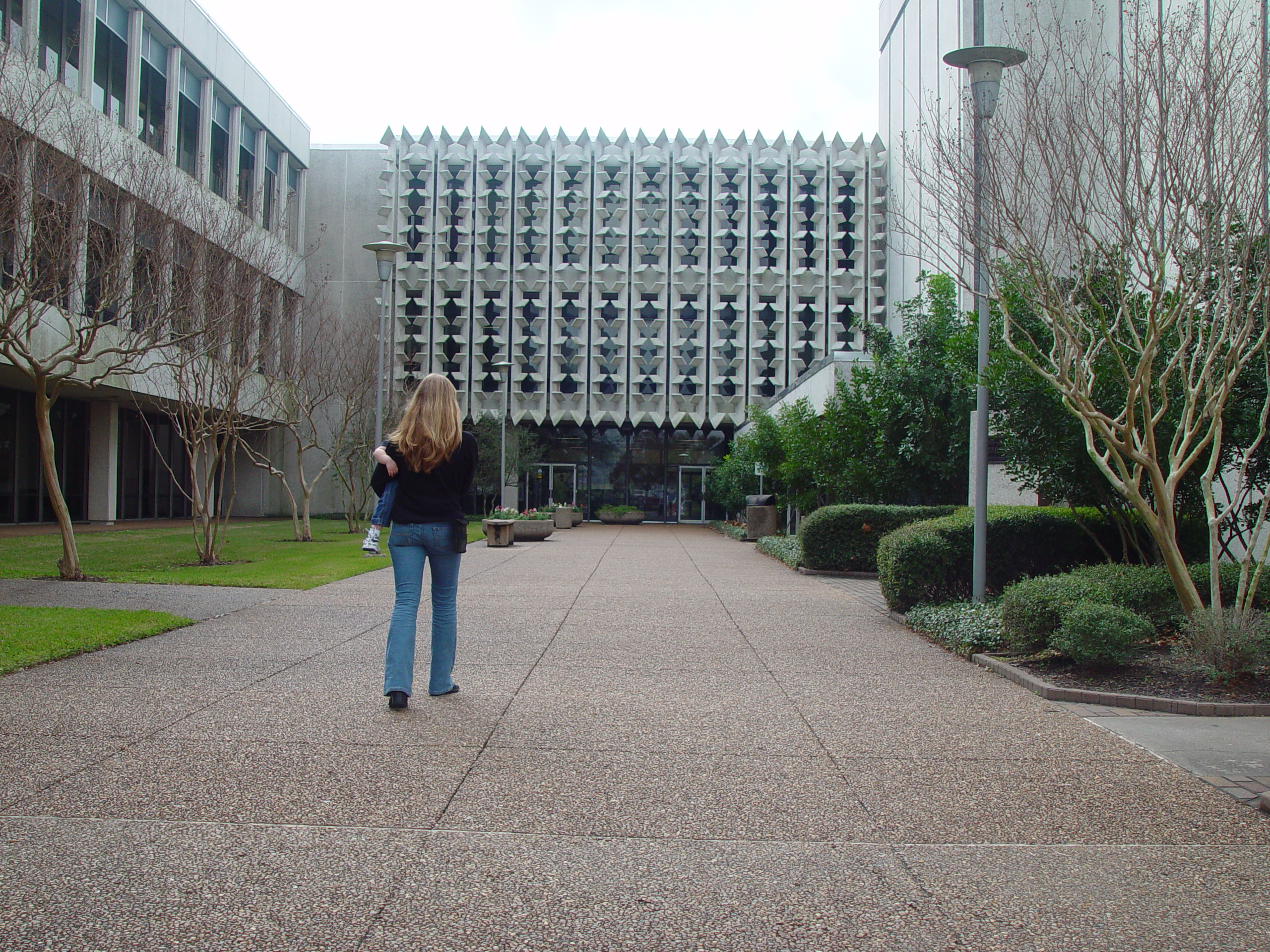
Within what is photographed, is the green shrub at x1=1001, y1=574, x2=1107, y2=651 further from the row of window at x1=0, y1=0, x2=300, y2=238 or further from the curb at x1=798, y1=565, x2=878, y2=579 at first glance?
the row of window at x1=0, y1=0, x2=300, y2=238

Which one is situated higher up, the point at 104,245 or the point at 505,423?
the point at 104,245

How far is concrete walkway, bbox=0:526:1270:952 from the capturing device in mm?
3164

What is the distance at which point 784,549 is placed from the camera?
2052cm

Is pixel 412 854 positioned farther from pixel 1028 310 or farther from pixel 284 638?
pixel 1028 310

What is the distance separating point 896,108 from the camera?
1513 inches

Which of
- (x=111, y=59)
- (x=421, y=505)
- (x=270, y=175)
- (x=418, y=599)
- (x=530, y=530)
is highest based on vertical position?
(x=270, y=175)

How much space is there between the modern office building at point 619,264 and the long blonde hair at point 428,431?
37.5m

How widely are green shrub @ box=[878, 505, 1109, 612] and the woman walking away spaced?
5934 mm

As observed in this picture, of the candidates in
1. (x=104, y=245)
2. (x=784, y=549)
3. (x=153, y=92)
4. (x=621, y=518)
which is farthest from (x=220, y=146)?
(x=784, y=549)

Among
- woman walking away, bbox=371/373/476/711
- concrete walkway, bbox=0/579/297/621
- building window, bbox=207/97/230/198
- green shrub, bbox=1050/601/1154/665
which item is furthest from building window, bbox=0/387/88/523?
green shrub, bbox=1050/601/1154/665

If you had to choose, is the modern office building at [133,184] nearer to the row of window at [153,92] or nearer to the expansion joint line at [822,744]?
the row of window at [153,92]

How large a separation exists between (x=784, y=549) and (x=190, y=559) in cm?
1090

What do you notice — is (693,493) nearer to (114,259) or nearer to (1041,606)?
(114,259)

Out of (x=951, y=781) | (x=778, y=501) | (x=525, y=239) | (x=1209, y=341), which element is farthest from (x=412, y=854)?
(x=525, y=239)
